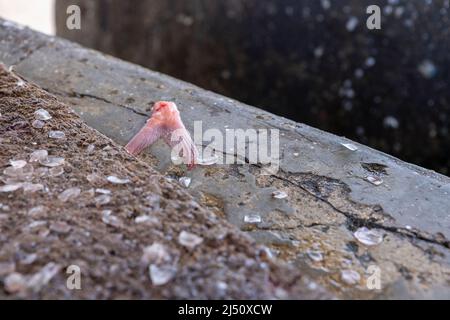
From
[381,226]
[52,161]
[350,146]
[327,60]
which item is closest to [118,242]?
[52,161]

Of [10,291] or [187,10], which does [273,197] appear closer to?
[10,291]

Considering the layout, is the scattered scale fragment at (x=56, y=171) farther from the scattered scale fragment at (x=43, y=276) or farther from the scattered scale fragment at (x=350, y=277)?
the scattered scale fragment at (x=350, y=277)

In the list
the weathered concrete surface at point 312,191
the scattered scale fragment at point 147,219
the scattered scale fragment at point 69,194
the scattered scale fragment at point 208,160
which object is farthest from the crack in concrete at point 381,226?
the scattered scale fragment at point 69,194

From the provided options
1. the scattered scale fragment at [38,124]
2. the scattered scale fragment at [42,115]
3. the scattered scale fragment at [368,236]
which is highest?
the scattered scale fragment at [42,115]

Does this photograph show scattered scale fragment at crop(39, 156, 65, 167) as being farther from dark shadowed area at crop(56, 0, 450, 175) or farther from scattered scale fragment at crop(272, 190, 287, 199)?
dark shadowed area at crop(56, 0, 450, 175)

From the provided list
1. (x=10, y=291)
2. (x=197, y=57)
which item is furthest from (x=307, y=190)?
(x=197, y=57)

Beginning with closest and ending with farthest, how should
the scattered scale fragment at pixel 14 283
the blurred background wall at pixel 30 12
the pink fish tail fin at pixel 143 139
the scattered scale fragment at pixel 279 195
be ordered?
the scattered scale fragment at pixel 14 283, the scattered scale fragment at pixel 279 195, the pink fish tail fin at pixel 143 139, the blurred background wall at pixel 30 12

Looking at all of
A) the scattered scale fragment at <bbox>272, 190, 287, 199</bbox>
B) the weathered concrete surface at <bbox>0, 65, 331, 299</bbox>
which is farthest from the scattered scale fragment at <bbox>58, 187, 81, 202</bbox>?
the scattered scale fragment at <bbox>272, 190, 287, 199</bbox>
